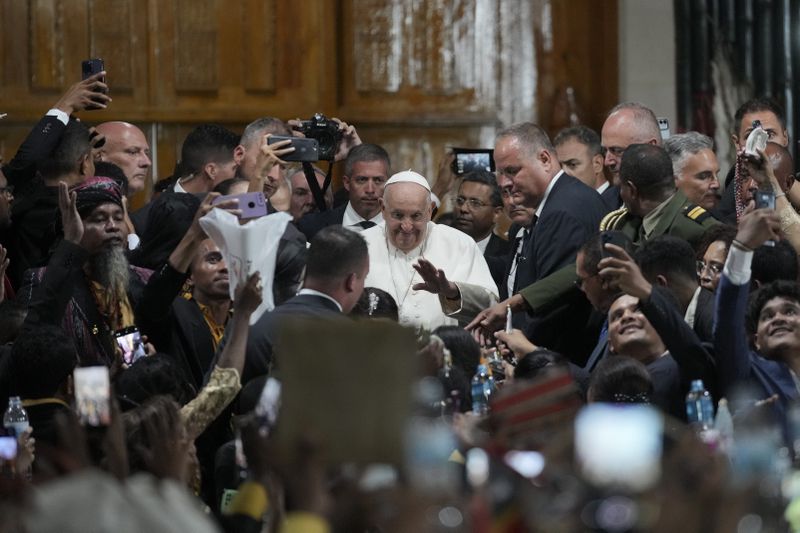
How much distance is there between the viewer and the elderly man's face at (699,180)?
7.13 meters

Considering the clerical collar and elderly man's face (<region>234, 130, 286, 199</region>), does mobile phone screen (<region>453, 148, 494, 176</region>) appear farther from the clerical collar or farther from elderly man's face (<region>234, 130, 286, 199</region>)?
elderly man's face (<region>234, 130, 286, 199</region>)

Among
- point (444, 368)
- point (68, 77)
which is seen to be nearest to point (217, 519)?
point (444, 368)

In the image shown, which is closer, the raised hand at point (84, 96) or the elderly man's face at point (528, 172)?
the raised hand at point (84, 96)

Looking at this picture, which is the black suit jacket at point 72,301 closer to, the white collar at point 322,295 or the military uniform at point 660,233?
the white collar at point 322,295

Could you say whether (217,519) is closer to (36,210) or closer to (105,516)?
(105,516)

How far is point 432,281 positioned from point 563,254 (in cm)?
55

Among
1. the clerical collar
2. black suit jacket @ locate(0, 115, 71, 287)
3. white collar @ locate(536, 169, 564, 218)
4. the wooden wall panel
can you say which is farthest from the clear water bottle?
the wooden wall panel

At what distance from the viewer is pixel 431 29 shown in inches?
389

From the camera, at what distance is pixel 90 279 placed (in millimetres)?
5863

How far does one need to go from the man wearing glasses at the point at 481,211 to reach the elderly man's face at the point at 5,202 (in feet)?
8.03

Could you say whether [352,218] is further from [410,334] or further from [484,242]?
[410,334]

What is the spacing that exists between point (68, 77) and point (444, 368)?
5136mm

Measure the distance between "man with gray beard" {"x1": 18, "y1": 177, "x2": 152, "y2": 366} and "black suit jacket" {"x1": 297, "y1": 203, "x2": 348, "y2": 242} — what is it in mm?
1437

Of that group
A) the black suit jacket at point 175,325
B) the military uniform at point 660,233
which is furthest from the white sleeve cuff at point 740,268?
the black suit jacket at point 175,325
